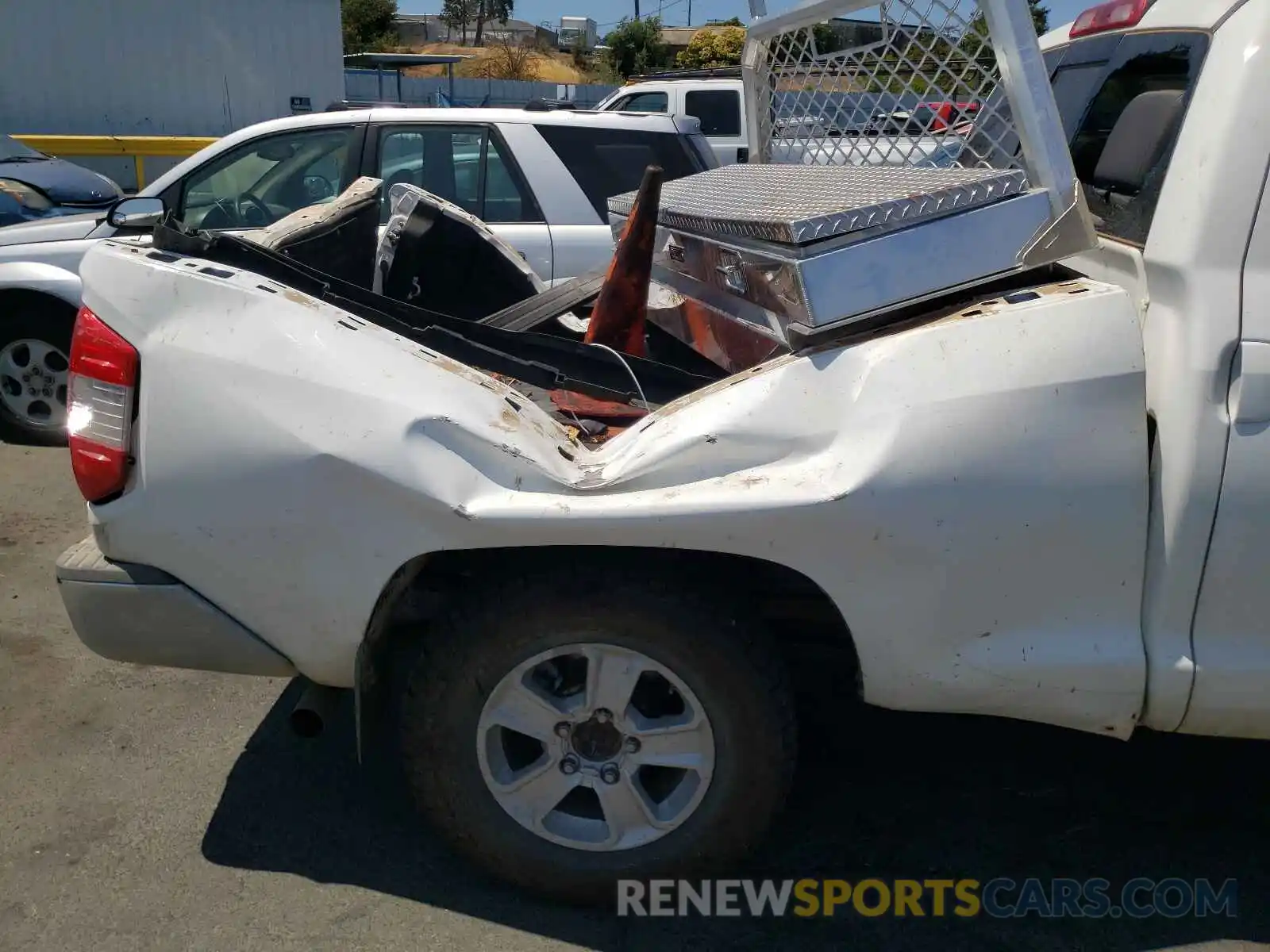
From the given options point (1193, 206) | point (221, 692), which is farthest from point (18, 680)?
point (1193, 206)

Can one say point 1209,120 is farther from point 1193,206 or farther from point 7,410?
point 7,410

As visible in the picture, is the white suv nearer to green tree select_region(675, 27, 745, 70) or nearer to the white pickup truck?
the white pickup truck

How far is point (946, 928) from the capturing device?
9.05ft

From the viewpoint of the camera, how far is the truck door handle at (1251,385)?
7.61 feet

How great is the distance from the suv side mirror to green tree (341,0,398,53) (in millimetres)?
44309

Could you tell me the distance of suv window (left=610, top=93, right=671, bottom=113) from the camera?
47.8 ft

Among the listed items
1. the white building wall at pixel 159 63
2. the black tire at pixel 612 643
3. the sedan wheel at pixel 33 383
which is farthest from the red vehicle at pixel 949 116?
the white building wall at pixel 159 63

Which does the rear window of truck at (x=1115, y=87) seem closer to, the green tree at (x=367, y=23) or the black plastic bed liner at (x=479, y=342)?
the black plastic bed liner at (x=479, y=342)

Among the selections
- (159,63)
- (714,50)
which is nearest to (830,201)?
(159,63)

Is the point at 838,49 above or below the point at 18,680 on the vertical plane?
above

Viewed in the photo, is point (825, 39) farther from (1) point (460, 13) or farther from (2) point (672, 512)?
(1) point (460, 13)

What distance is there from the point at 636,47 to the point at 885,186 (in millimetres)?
54399

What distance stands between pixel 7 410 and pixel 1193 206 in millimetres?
5994

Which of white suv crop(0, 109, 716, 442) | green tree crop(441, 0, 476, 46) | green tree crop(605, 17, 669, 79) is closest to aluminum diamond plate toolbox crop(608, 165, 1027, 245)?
white suv crop(0, 109, 716, 442)
